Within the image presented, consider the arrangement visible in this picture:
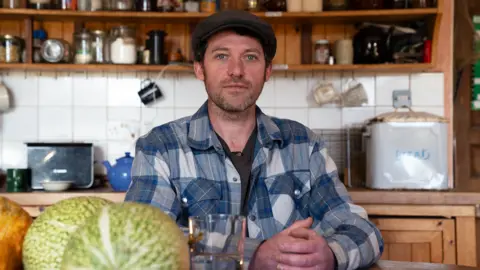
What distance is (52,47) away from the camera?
3.05m

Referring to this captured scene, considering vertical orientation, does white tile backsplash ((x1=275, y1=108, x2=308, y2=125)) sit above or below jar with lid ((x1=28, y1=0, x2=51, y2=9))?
below

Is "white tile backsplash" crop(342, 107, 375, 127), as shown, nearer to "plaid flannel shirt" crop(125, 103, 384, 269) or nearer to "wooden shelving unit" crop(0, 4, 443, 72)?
"wooden shelving unit" crop(0, 4, 443, 72)

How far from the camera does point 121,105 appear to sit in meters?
3.24

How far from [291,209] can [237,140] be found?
0.25 meters

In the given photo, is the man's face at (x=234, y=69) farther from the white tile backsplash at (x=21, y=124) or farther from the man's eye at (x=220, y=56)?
the white tile backsplash at (x=21, y=124)

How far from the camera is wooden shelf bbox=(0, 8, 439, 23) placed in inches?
117

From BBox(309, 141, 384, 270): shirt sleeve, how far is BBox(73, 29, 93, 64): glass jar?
172 cm

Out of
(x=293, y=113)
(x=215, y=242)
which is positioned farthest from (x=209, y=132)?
(x=293, y=113)

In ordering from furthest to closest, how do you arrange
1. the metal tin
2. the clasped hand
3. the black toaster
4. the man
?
the metal tin < the black toaster < the man < the clasped hand

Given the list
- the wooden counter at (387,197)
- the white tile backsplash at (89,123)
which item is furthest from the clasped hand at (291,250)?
the white tile backsplash at (89,123)

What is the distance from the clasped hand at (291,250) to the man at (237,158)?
0.43 meters

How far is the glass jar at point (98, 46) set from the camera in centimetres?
308

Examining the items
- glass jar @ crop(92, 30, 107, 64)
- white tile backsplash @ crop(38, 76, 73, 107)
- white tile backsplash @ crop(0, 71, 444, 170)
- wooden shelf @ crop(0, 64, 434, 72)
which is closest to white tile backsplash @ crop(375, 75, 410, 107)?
white tile backsplash @ crop(0, 71, 444, 170)

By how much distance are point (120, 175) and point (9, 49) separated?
0.85m
